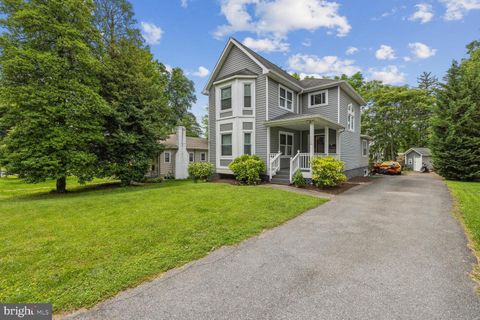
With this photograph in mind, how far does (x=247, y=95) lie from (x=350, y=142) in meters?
9.34

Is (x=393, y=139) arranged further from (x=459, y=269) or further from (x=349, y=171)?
(x=459, y=269)

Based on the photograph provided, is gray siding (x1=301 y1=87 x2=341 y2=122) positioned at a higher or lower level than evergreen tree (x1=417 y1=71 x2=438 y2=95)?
lower

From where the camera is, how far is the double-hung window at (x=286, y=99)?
13539 millimetres

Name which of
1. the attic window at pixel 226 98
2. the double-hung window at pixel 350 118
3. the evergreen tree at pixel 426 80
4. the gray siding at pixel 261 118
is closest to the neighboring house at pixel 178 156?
the attic window at pixel 226 98

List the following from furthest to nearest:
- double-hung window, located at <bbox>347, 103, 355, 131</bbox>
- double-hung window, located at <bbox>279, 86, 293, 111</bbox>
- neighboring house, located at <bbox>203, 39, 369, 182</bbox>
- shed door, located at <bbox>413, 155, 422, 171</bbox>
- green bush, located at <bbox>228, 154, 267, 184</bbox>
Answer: shed door, located at <bbox>413, 155, 422, 171</bbox> → double-hung window, located at <bbox>347, 103, 355, 131</bbox> → double-hung window, located at <bbox>279, 86, 293, 111</bbox> → neighboring house, located at <bbox>203, 39, 369, 182</bbox> → green bush, located at <bbox>228, 154, 267, 184</bbox>

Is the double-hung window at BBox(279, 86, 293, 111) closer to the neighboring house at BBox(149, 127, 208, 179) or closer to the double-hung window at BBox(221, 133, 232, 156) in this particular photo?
the double-hung window at BBox(221, 133, 232, 156)

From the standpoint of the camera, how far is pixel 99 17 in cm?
1360

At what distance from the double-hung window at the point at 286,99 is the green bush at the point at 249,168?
434 centimetres

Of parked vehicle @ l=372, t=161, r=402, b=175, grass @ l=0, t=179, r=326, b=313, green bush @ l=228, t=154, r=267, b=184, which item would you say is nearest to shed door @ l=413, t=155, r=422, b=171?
parked vehicle @ l=372, t=161, r=402, b=175

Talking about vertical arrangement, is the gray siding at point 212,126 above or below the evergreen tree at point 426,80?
below

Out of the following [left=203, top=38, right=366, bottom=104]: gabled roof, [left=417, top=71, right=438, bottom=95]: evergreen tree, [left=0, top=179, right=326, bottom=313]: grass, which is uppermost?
[left=417, top=71, right=438, bottom=95]: evergreen tree

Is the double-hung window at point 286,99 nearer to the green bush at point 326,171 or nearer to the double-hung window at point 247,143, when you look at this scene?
the double-hung window at point 247,143

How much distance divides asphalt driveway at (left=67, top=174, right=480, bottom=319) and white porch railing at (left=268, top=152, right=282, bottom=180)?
705 centimetres

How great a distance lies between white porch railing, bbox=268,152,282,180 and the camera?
12.0 m
